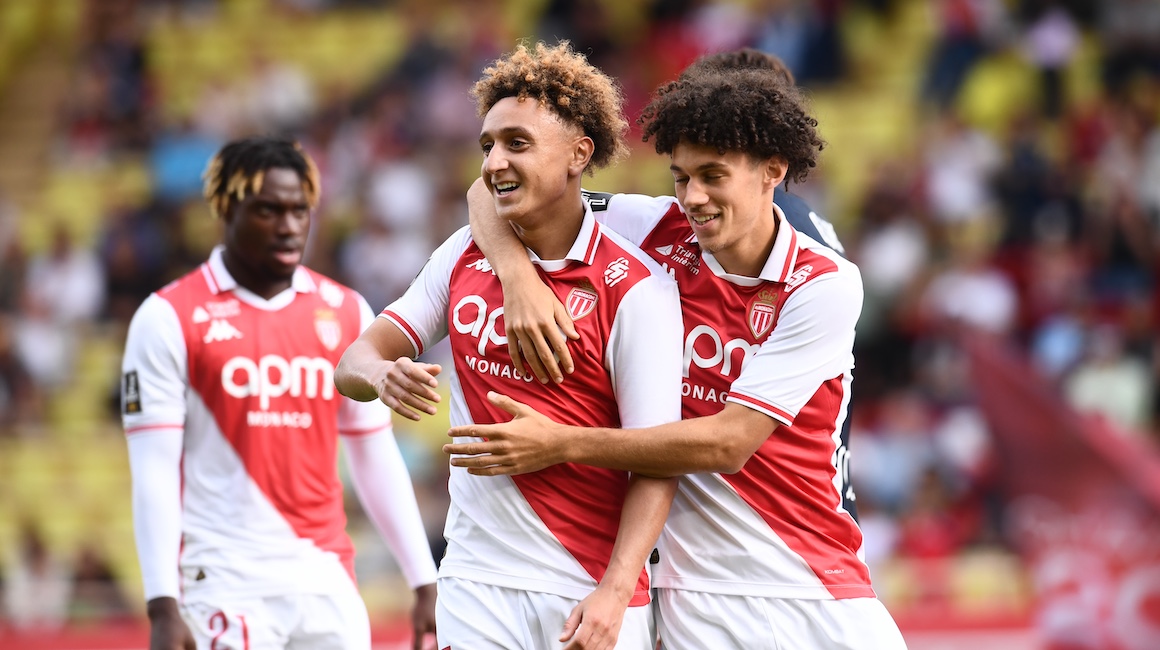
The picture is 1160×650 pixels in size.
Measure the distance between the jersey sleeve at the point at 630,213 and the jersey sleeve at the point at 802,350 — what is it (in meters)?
0.60

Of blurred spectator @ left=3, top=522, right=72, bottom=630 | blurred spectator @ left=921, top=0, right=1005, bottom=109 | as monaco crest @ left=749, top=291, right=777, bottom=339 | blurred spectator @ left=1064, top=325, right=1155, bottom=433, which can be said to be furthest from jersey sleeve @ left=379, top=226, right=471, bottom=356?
blurred spectator @ left=921, top=0, right=1005, bottom=109

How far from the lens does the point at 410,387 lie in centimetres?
403

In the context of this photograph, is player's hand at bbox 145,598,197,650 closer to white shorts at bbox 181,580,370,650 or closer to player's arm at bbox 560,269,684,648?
white shorts at bbox 181,580,370,650

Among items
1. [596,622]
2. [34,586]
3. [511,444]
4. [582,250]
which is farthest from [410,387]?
[34,586]

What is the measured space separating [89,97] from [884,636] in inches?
561

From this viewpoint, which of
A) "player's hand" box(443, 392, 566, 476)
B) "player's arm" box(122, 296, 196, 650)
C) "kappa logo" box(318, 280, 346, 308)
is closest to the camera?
"player's hand" box(443, 392, 566, 476)

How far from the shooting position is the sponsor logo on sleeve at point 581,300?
432 cm

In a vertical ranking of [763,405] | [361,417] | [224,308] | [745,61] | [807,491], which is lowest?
[807,491]

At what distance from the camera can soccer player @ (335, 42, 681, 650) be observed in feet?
13.8

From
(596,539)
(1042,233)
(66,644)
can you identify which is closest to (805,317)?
(596,539)

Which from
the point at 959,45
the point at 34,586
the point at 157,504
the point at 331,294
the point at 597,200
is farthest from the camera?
the point at 959,45

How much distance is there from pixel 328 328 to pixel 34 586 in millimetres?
6695

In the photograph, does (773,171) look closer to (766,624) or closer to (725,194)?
(725,194)

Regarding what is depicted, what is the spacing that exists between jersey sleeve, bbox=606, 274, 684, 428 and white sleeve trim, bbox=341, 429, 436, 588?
1610 millimetres
